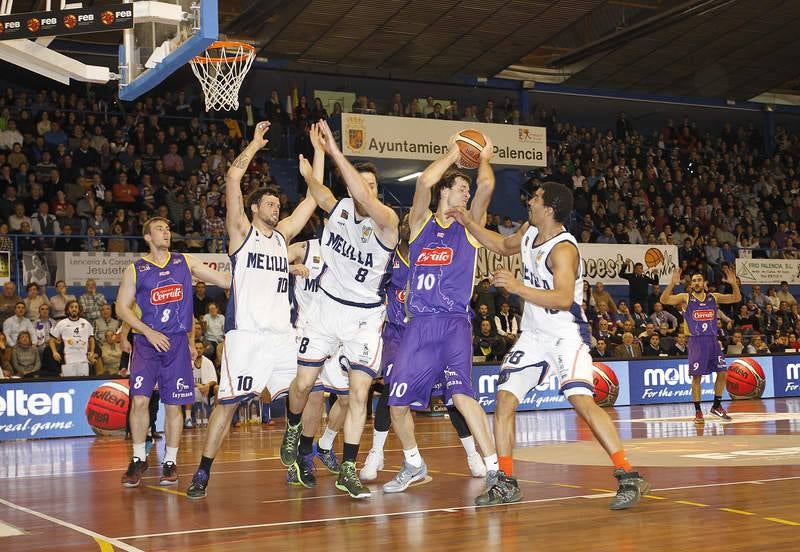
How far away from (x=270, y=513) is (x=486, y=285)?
47.5 feet

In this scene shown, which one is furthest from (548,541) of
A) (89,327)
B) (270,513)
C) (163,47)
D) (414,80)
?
(414,80)

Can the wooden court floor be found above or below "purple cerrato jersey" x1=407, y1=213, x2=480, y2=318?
below

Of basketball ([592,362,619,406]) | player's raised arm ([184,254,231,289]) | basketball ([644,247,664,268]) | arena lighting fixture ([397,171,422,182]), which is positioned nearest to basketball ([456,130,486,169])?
player's raised arm ([184,254,231,289])

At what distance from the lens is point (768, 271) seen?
90.0ft

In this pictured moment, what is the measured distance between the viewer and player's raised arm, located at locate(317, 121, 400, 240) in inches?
287

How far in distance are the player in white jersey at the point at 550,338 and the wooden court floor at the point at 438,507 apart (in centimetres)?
49

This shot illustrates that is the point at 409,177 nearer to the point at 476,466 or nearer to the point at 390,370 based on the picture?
the point at 390,370

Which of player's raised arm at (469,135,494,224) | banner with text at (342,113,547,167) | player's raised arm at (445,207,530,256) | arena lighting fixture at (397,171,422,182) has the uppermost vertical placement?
banner with text at (342,113,547,167)

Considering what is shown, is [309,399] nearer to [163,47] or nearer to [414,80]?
[163,47]

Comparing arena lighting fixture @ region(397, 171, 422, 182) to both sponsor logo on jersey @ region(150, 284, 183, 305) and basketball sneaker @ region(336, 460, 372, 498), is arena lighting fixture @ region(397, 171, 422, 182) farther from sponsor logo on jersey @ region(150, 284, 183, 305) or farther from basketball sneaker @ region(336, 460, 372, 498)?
basketball sneaker @ region(336, 460, 372, 498)

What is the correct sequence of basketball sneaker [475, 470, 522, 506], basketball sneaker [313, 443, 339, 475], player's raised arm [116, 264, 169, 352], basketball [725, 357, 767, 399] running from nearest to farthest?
1. basketball sneaker [475, 470, 522, 506]
2. player's raised arm [116, 264, 169, 352]
3. basketball sneaker [313, 443, 339, 475]
4. basketball [725, 357, 767, 399]

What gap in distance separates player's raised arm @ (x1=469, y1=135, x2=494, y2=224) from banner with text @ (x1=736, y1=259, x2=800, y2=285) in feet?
68.3

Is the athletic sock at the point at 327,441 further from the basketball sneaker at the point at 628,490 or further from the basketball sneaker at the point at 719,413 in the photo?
the basketball sneaker at the point at 719,413

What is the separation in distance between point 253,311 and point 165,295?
143 centimetres
